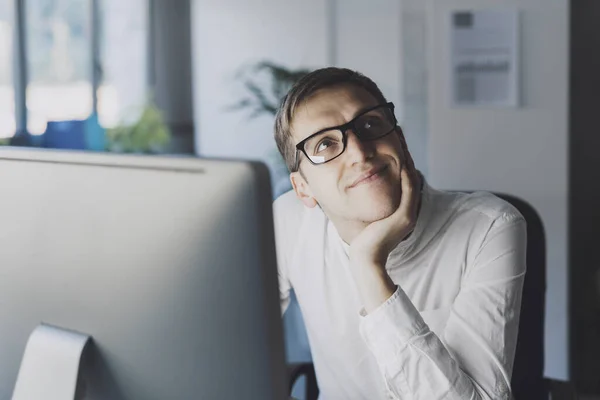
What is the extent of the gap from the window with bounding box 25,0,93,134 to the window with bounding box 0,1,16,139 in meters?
0.12

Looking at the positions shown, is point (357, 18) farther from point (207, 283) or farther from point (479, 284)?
point (207, 283)

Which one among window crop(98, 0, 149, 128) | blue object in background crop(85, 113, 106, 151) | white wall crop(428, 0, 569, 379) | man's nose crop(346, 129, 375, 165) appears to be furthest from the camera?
window crop(98, 0, 149, 128)

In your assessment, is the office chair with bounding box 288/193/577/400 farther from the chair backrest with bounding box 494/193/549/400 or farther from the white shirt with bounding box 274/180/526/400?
the white shirt with bounding box 274/180/526/400

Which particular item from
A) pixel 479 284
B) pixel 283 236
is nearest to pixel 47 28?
pixel 283 236

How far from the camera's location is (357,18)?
517 centimetres

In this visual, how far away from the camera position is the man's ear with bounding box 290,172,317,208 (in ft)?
5.09

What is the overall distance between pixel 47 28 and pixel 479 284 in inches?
171

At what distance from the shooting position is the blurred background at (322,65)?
3.43m

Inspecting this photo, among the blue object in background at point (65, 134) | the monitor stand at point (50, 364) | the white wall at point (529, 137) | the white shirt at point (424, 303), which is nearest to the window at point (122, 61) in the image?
the blue object in background at point (65, 134)

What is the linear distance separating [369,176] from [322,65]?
167 inches

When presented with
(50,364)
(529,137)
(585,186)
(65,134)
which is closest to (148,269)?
(50,364)

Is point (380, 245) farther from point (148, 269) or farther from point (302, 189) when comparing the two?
point (148, 269)

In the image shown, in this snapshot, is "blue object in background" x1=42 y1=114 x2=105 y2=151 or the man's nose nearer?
the man's nose

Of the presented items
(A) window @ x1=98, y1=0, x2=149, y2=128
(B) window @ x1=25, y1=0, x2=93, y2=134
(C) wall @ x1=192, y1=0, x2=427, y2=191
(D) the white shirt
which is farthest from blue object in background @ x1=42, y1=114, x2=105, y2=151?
(D) the white shirt
